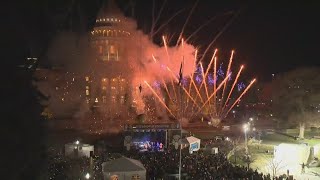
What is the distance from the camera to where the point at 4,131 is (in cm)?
764

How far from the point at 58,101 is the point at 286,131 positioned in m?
32.4

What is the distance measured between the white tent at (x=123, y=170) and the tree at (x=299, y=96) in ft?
67.4

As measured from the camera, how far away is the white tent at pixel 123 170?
18.4 meters

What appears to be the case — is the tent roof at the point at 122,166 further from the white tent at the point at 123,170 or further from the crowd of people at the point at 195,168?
the crowd of people at the point at 195,168

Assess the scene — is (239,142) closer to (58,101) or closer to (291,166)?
(291,166)

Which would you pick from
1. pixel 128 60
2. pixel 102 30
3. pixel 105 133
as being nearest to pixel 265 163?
pixel 105 133

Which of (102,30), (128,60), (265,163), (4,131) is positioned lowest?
(265,163)

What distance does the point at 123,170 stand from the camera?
60.8 feet

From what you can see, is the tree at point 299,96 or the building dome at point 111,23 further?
the building dome at point 111,23

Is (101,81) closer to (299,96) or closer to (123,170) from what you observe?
(299,96)

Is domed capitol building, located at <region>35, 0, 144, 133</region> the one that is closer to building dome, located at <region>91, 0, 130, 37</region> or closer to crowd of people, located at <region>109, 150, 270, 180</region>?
building dome, located at <region>91, 0, 130, 37</region>

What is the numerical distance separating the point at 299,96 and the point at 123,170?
22578 millimetres

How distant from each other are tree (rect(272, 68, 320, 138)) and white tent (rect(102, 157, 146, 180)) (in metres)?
20.5

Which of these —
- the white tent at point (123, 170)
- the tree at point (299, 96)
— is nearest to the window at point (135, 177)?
the white tent at point (123, 170)
